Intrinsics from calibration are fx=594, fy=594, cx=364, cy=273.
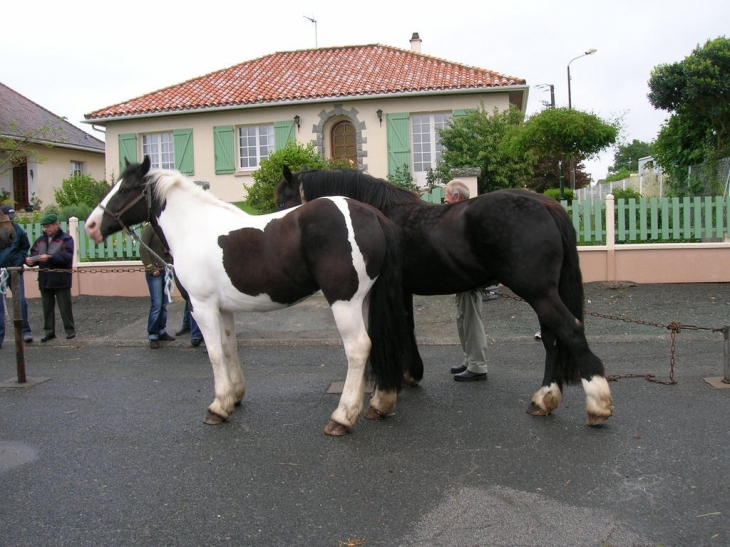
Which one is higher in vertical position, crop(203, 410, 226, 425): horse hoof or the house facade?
the house facade

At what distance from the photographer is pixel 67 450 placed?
13.9 feet

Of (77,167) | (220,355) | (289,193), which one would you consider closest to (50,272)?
(289,193)

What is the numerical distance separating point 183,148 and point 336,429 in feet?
54.9

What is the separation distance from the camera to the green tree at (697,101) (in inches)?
475

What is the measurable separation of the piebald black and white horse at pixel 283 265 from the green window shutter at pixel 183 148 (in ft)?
49.7

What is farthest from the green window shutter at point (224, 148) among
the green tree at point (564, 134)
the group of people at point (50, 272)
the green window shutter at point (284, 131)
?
the group of people at point (50, 272)

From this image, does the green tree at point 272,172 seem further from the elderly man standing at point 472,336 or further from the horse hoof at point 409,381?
the horse hoof at point 409,381

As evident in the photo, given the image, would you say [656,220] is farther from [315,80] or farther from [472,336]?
[315,80]

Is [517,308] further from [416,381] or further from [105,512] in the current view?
[105,512]

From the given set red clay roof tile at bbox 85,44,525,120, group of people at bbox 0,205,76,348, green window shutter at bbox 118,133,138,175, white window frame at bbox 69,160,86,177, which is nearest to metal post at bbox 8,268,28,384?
group of people at bbox 0,205,76,348

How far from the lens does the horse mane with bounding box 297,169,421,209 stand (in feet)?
16.6

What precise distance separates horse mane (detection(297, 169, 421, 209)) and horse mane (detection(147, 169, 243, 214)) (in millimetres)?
775

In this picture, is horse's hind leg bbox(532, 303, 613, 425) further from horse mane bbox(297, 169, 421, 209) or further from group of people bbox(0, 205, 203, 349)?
group of people bbox(0, 205, 203, 349)

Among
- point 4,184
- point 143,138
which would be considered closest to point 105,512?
point 143,138
